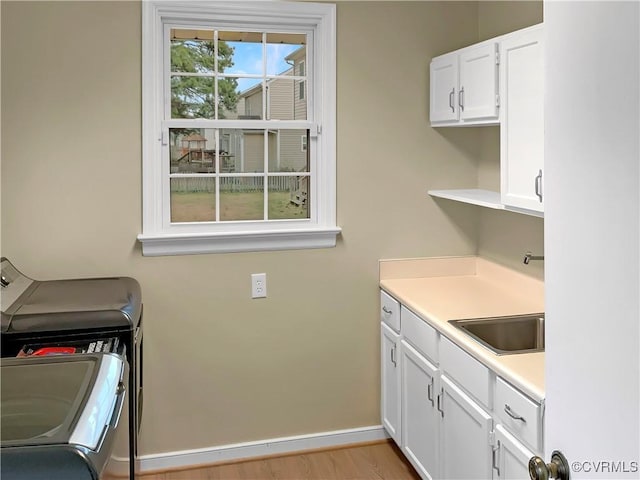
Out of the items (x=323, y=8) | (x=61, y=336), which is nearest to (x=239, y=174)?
(x=323, y=8)

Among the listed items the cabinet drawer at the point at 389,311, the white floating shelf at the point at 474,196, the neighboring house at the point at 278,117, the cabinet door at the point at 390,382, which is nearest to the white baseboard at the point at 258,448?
the cabinet door at the point at 390,382

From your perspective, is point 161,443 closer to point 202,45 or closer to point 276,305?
point 276,305

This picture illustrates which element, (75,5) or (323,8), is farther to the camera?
(323,8)

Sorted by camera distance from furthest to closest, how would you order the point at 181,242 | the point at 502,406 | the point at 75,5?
1. the point at 181,242
2. the point at 75,5
3. the point at 502,406

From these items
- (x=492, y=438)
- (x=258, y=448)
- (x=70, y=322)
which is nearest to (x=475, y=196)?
(x=492, y=438)

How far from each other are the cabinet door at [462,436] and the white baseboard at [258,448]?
78 cm

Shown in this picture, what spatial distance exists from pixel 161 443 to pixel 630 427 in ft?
8.34

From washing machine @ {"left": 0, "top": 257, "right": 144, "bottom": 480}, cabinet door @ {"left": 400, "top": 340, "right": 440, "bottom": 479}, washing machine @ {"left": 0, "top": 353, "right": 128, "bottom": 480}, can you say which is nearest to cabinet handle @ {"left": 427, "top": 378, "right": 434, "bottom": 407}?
cabinet door @ {"left": 400, "top": 340, "right": 440, "bottom": 479}

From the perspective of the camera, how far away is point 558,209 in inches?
44.1

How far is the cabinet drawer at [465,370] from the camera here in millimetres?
2158

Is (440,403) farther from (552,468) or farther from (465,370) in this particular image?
(552,468)

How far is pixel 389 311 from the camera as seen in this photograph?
3.11m

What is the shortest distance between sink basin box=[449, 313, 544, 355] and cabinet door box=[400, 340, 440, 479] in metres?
0.25

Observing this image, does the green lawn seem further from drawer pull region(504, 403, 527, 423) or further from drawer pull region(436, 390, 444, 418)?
drawer pull region(504, 403, 527, 423)
